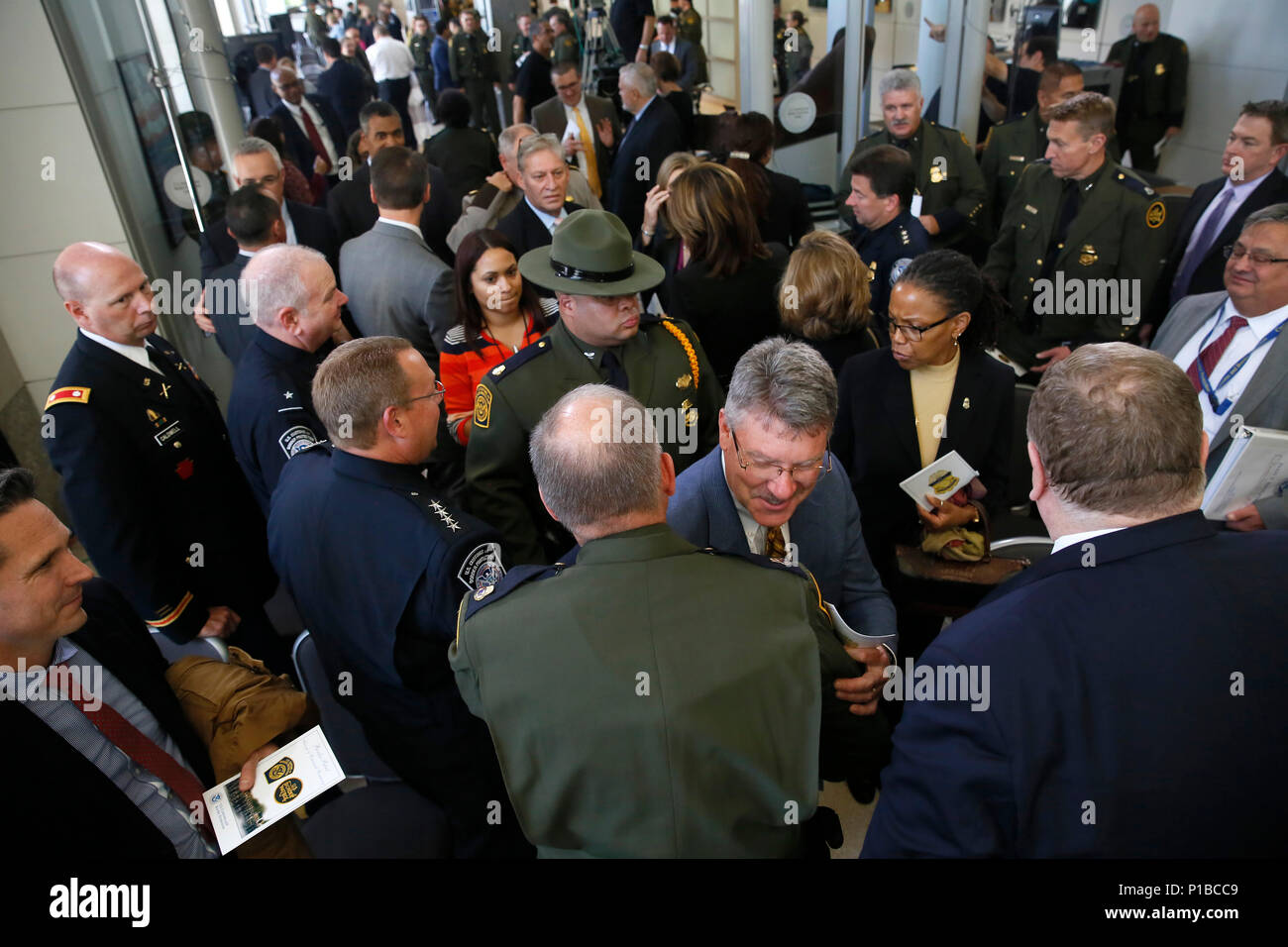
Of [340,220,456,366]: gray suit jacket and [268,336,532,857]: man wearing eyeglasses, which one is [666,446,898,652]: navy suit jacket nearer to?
[268,336,532,857]: man wearing eyeglasses

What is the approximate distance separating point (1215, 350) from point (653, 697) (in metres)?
2.57

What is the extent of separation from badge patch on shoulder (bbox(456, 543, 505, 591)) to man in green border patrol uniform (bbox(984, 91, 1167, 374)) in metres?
2.86

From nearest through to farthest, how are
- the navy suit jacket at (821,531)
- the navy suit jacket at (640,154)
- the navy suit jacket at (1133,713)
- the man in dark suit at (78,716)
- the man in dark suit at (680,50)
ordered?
1. the navy suit jacket at (1133,713)
2. the man in dark suit at (78,716)
3. the navy suit jacket at (821,531)
4. the navy suit jacket at (640,154)
5. the man in dark suit at (680,50)

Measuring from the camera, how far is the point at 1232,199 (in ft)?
12.0

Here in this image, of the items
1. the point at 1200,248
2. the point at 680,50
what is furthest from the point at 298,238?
the point at 680,50

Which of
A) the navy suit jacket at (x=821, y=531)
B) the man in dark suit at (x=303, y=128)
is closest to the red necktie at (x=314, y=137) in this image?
the man in dark suit at (x=303, y=128)

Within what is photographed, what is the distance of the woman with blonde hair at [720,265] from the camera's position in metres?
3.33

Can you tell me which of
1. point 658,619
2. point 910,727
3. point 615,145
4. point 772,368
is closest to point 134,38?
point 615,145

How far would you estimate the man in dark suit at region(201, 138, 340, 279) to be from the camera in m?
3.97

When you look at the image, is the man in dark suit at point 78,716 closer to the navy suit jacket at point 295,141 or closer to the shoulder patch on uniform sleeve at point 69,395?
the shoulder patch on uniform sleeve at point 69,395

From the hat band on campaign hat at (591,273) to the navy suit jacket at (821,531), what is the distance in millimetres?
760

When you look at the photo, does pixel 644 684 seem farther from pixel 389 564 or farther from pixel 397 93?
pixel 397 93

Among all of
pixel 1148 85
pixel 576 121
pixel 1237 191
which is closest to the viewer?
pixel 1237 191

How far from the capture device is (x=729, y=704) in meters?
1.36
